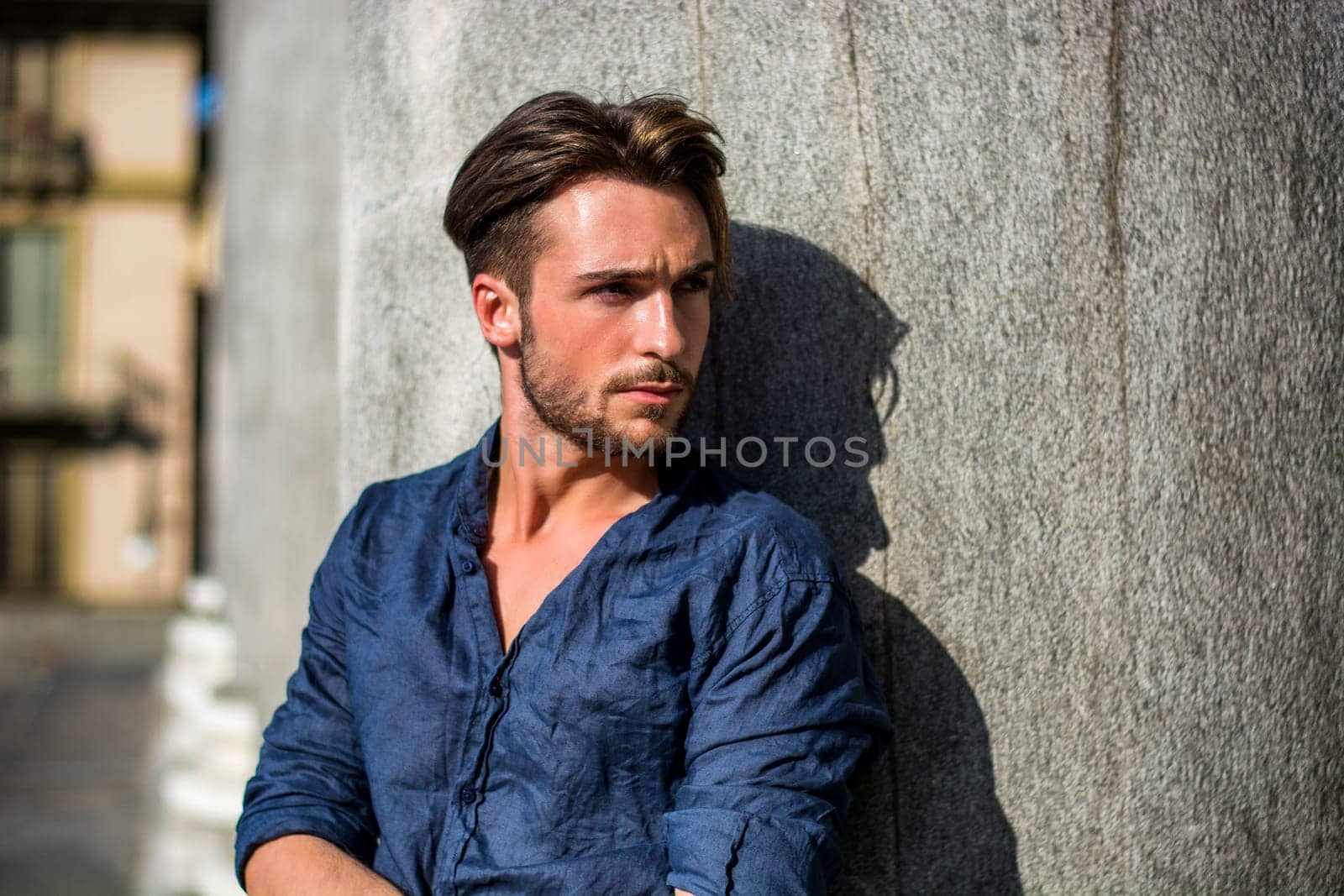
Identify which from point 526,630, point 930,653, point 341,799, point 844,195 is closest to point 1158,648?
point 930,653

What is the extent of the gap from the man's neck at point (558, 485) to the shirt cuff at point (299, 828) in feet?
1.77

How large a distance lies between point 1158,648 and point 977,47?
1.13 m

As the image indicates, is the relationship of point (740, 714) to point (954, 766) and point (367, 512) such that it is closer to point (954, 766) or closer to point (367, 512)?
point (954, 766)

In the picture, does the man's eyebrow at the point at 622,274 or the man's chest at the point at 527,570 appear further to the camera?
the man's chest at the point at 527,570

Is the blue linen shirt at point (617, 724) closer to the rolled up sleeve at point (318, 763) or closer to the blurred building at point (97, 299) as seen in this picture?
the rolled up sleeve at point (318, 763)

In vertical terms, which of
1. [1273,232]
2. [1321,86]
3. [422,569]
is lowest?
[422,569]

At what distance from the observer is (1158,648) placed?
198 centimetres

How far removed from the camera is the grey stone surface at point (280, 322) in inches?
169

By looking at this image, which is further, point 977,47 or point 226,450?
point 226,450

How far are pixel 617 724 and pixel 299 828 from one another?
0.60 m

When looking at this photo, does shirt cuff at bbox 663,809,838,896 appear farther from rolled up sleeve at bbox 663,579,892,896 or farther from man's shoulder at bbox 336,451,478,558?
man's shoulder at bbox 336,451,478,558

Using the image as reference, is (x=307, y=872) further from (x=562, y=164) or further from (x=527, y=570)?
(x=562, y=164)

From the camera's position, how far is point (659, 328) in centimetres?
175

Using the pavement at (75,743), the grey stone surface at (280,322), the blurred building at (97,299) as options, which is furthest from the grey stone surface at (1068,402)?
the blurred building at (97,299)
